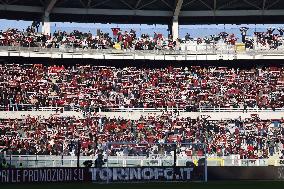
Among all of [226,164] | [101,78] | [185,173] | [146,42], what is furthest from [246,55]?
[185,173]

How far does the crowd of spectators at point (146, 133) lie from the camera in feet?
137

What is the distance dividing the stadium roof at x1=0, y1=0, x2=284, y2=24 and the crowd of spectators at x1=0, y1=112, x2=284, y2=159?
38.2 feet

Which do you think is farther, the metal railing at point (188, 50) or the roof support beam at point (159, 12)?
the roof support beam at point (159, 12)

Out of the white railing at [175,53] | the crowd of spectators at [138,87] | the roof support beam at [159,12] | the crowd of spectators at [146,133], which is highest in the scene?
the roof support beam at [159,12]

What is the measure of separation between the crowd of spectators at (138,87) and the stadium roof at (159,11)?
5.38 m

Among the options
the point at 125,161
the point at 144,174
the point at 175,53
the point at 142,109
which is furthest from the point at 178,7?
the point at 144,174

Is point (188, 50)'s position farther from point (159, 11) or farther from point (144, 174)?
point (144, 174)

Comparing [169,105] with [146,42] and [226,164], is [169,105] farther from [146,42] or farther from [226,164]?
[226,164]

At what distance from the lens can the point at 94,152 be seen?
127ft

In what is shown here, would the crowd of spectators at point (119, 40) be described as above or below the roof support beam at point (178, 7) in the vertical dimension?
below

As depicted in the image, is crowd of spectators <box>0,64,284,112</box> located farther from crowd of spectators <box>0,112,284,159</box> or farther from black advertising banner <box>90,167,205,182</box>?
black advertising banner <box>90,167,205,182</box>

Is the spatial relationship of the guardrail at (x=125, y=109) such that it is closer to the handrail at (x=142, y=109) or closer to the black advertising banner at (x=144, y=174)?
the handrail at (x=142, y=109)

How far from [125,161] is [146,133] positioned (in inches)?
495

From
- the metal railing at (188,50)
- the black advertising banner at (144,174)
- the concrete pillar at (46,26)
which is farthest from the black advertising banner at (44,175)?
the concrete pillar at (46,26)
